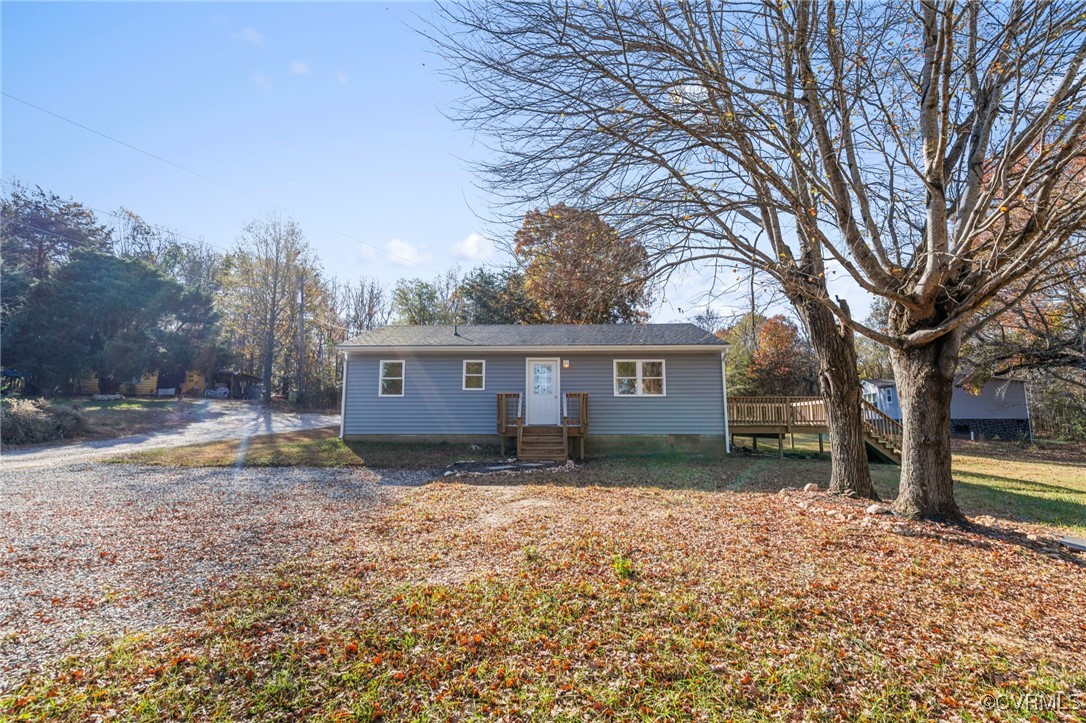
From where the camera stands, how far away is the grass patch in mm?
10805

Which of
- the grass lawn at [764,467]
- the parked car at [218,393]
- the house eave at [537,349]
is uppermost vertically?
the house eave at [537,349]

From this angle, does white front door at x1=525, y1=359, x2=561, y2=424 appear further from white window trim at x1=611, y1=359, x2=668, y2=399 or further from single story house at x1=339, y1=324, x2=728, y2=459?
white window trim at x1=611, y1=359, x2=668, y2=399

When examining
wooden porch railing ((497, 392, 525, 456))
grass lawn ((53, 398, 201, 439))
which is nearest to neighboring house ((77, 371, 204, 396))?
grass lawn ((53, 398, 201, 439))

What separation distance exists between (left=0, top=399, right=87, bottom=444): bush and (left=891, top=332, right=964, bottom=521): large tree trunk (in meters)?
20.4

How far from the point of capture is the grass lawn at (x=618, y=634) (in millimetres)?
2314

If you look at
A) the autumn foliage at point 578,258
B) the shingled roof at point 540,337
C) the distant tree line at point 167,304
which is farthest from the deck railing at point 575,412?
the autumn foliage at point 578,258

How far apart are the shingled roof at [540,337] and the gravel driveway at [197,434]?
20.2 ft

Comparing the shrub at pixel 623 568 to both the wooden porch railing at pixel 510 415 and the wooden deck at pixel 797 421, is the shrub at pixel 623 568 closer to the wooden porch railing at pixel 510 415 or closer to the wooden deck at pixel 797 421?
the wooden porch railing at pixel 510 415

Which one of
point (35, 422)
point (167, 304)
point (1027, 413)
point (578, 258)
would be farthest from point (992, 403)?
point (167, 304)

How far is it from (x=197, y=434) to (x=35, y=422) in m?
3.84

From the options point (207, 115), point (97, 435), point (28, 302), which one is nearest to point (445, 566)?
point (207, 115)

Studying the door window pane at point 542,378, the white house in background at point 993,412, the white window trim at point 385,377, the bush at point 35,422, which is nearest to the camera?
the bush at point 35,422

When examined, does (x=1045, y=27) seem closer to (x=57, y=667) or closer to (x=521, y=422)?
(x=57, y=667)

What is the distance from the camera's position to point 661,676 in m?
2.52
